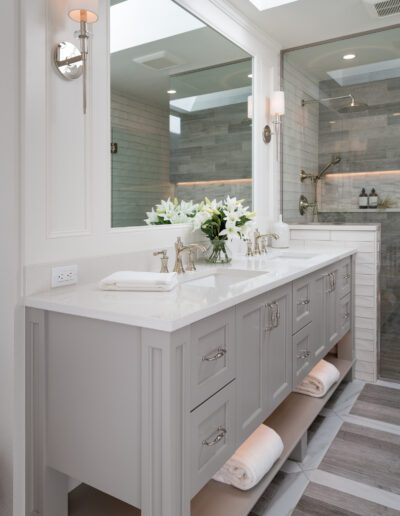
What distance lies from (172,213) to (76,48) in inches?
36.8

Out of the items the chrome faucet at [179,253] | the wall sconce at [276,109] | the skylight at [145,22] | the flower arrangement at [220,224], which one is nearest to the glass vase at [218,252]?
the flower arrangement at [220,224]

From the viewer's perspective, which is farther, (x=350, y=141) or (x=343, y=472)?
(x=350, y=141)

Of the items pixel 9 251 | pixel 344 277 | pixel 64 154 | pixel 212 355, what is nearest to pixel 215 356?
pixel 212 355

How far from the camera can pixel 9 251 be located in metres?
1.57

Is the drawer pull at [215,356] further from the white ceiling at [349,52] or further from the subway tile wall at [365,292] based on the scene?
the white ceiling at [349,52]

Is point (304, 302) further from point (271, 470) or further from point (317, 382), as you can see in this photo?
point (271, 470)

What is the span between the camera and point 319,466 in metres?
2.18

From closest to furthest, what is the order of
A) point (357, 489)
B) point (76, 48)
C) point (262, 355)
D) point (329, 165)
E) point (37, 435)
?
point (37, 435)
point (76, 48)
point (262, 355)
point (357, 489)
point (329, 165)

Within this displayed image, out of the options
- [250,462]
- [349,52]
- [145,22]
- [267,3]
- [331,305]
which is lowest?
[250,462]

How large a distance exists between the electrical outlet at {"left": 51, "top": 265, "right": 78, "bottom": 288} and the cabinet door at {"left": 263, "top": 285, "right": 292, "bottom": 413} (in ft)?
2.58

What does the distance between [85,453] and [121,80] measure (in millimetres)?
1498

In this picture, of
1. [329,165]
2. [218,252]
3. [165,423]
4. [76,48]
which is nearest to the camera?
[165,423]

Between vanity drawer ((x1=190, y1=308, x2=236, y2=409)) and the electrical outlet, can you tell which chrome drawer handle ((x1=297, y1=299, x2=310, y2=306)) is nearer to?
vanity drawer ((x1=190, y1=308, x2=236, y2=409))

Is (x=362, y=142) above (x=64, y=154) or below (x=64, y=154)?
above
